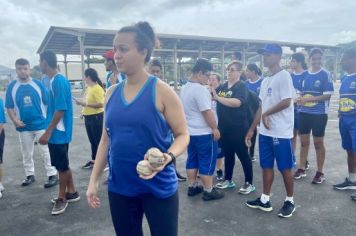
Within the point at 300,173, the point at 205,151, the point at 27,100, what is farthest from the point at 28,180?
the point at 300,173

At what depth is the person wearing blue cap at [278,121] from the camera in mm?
3564

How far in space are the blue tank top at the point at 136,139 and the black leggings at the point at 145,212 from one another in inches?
1.9

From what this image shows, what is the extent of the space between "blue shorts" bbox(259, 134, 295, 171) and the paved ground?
2.07ft

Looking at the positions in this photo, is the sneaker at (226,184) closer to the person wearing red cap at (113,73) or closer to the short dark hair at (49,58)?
the person wearing red cap at (113,73)

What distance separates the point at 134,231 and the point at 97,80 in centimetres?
420

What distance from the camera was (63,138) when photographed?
3.89 meters

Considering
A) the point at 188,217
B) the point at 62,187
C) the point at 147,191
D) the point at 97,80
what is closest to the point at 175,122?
the point at 147,191

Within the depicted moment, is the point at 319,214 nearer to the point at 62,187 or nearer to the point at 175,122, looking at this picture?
the point at 175,122

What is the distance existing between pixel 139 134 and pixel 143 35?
2.00ft

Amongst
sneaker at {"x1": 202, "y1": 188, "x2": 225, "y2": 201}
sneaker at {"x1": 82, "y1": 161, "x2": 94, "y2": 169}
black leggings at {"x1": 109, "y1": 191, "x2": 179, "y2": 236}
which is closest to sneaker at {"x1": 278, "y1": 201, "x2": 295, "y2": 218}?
sneaker at {"x1": 202, "y1": 188, "x2": 225, "y2": 201}

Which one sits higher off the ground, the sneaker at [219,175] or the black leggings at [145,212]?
the black leggings at [145,212]

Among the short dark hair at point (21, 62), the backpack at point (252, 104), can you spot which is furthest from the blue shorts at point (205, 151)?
the short dark hair at point (21, 62)

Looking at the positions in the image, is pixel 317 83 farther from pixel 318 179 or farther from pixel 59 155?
pixel 59 155

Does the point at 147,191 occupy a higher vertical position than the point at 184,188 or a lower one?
higher
